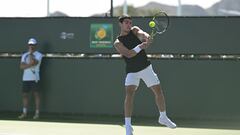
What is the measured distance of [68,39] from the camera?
13273 mm

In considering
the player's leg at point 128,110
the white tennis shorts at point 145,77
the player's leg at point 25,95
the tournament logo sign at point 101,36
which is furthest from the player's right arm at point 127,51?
the player's leg at point 25,95

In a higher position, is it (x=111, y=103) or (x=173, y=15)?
(x=173, y=15)

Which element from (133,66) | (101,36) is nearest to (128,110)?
(133,66)

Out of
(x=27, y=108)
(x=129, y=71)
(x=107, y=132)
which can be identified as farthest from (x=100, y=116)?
(x=129, y=71)

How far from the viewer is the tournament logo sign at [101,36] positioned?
13.0 meters

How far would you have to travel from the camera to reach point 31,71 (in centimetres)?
1308

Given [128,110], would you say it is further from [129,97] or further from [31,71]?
[31,71]

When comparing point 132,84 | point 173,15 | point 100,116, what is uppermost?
point 173,15

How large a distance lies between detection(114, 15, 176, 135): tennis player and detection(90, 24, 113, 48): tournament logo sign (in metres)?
4.00

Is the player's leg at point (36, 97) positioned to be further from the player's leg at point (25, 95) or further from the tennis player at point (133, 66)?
the tennis player at point (133, 66)

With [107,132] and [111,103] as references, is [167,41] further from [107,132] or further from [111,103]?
[107,132]

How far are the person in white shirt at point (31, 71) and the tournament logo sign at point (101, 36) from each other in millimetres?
1210

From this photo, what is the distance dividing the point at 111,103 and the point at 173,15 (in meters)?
2.31

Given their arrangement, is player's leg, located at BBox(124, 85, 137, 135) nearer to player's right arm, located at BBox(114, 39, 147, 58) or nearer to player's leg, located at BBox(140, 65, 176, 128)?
player's leg, located at BBox(140, 65, 176, 128)
